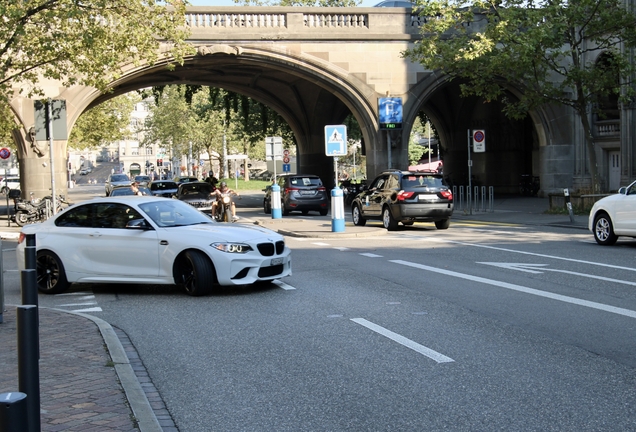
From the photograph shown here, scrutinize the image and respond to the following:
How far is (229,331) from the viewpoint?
29.0 ft

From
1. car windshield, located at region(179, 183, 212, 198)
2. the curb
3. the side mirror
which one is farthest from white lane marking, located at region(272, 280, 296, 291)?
car windshield, located at region(179, 183, 212, 198)

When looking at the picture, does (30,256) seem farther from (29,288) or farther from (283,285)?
(283,285)

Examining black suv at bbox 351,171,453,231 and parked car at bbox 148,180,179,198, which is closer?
black suv at bbox 351,171,453,231

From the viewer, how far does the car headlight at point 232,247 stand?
11.3m

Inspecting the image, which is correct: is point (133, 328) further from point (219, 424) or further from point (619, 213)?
point (619, 213)

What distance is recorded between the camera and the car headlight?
37.1 ft

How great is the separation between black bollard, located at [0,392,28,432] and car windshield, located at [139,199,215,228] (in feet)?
29.5

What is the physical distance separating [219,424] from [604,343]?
387cm

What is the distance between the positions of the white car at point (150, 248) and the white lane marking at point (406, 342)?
2658 mm

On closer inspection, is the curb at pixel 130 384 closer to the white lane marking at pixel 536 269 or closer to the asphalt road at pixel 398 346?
the asphalt road at pixel 398 346

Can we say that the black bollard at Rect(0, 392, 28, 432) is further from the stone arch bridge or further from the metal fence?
the stone arch bridge

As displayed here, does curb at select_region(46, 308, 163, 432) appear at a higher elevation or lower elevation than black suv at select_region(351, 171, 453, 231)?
lower

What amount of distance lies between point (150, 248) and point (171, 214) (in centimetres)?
83

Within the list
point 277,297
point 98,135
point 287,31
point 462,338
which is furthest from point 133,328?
point 98,135
